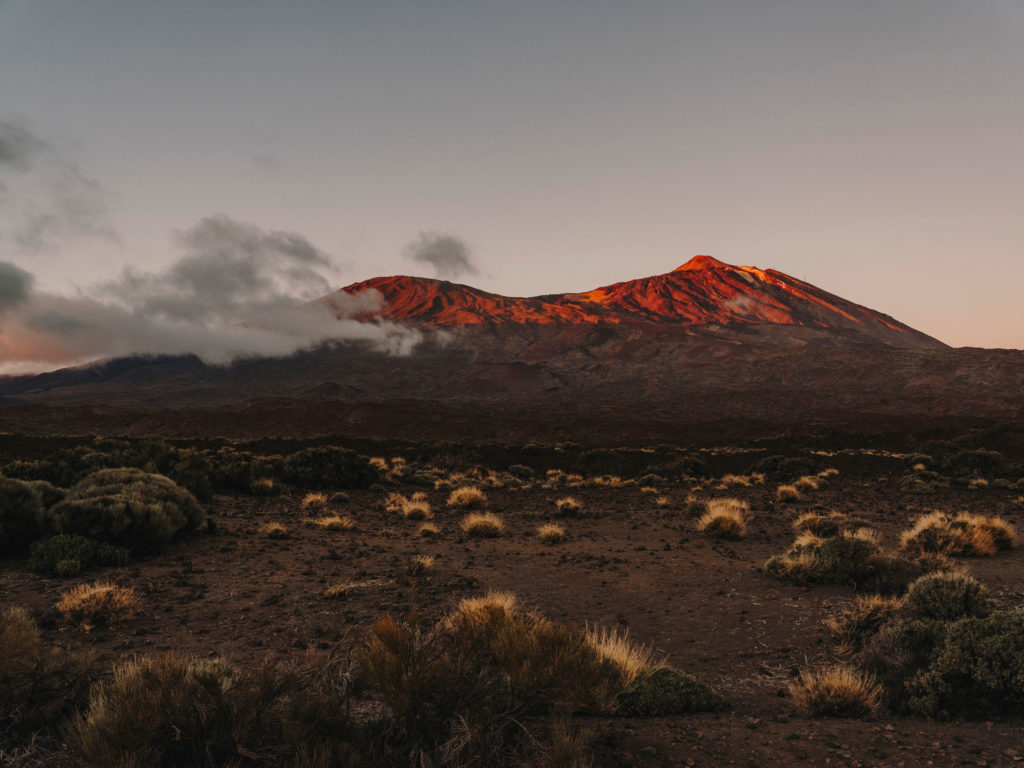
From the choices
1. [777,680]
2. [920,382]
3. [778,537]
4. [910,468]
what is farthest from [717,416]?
[777,680]

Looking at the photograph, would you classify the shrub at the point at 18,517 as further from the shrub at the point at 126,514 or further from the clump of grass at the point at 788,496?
the clump of grass at the point at 788,496

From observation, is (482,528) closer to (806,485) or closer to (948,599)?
(948,599)

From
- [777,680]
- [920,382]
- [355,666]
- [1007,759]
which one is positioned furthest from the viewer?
[920,382]

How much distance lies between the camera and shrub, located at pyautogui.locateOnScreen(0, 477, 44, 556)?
8.89 metres

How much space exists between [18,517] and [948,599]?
43.4 ft

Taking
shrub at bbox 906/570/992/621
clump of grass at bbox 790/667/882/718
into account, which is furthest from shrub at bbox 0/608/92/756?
shrub at bbox 906/570/992/621

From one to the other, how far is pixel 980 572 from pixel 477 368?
117240 mm

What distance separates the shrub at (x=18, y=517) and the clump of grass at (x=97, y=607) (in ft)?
11.2

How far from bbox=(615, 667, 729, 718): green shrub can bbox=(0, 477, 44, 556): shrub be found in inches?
399

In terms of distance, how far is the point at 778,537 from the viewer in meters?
12.6

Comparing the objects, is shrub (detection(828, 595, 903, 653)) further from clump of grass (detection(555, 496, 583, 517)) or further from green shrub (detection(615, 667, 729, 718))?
clump of grass (detection(555, 496, 583, 517))

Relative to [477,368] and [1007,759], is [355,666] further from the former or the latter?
[477,368]

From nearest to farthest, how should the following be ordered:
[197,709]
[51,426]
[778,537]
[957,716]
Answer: [197,709], [957,716], [778,537], [51,426]

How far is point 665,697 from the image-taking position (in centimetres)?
436
